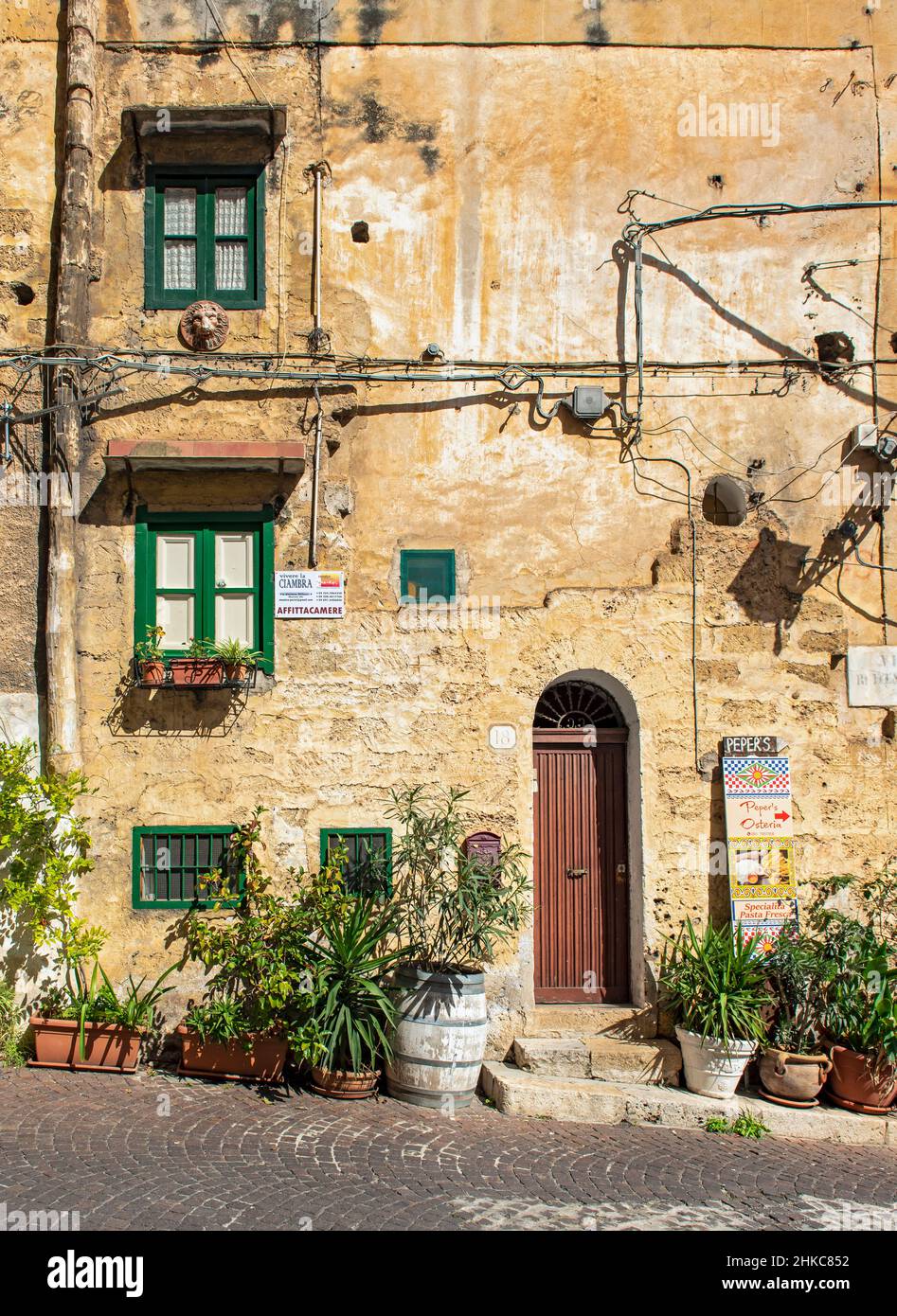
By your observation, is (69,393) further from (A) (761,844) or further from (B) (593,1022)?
(A) (761,844)

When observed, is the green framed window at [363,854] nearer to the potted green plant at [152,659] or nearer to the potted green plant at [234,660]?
the potted green plant at [234,660]

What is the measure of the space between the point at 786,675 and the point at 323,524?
3860 mm

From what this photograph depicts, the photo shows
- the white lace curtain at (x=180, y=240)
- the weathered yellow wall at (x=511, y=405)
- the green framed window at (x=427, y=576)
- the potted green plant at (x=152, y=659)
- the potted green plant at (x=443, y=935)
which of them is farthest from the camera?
the white lace curtain at (x=180, y=240)

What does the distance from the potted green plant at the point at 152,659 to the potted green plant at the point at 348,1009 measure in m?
2.17

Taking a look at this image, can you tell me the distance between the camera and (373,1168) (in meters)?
6.15

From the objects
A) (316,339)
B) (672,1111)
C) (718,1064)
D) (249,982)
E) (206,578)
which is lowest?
(672,1111)

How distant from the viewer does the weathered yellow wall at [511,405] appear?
Answer: 8.28 meters

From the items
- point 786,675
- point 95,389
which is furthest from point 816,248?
point 95,389

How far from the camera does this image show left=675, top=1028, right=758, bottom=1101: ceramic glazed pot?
7.38 meters

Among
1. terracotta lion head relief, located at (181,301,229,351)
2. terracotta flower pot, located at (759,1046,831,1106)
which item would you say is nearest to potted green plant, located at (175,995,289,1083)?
terracotta flower pot, located at (759,1046,831,1106)

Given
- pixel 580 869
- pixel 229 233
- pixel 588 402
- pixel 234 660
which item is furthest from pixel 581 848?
pixel 229 233

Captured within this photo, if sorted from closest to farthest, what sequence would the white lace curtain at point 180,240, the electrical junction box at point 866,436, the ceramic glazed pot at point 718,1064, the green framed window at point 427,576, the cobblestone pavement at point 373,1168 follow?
the cobblestone pavement at point 373,1168 → the ceramic glazed pot at point 718,1064 → the green framed window at point 427,576 → the electrical junction box at point 866,436 → the white lace curtain at point 180,240

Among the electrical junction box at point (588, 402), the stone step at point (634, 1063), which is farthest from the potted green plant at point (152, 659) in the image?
the stone step at point (634, 1063)

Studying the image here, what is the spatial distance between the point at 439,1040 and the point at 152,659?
11.4 feet
